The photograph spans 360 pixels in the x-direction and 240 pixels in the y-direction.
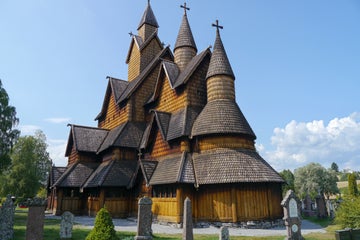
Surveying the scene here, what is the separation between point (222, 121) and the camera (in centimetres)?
1777

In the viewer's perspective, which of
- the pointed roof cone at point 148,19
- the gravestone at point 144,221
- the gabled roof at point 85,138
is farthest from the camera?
the pointed roof cone at point 148,19

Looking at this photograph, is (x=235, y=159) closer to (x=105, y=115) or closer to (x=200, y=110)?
(x=200, y=110)

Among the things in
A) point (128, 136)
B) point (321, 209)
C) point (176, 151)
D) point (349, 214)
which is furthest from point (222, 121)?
point (321, 209)

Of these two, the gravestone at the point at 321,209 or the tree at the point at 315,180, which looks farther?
the tree at the point at 315,180

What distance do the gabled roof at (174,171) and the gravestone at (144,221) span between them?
19.1 ft

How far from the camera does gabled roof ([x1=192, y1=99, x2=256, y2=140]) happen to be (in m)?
17.5

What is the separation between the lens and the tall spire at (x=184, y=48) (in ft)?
86.4

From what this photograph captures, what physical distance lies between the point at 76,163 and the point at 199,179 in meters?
14.3

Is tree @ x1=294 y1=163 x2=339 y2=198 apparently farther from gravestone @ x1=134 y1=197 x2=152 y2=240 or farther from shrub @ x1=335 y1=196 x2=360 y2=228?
gravestone @ x1=134 y1=197 x2=152 y2=240

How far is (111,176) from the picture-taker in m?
21.2

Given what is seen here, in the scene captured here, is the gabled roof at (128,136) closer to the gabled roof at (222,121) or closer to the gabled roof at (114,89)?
the gabled roof at (114,89)

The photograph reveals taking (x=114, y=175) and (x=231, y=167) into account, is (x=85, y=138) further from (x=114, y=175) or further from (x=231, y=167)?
(x=231, y=167)

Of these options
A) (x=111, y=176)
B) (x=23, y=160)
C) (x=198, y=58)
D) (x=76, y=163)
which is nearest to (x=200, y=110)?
(x=198, y=58)

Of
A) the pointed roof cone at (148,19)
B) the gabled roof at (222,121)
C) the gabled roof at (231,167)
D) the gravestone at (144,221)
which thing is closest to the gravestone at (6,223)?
→ the gravestone at (144,221)
